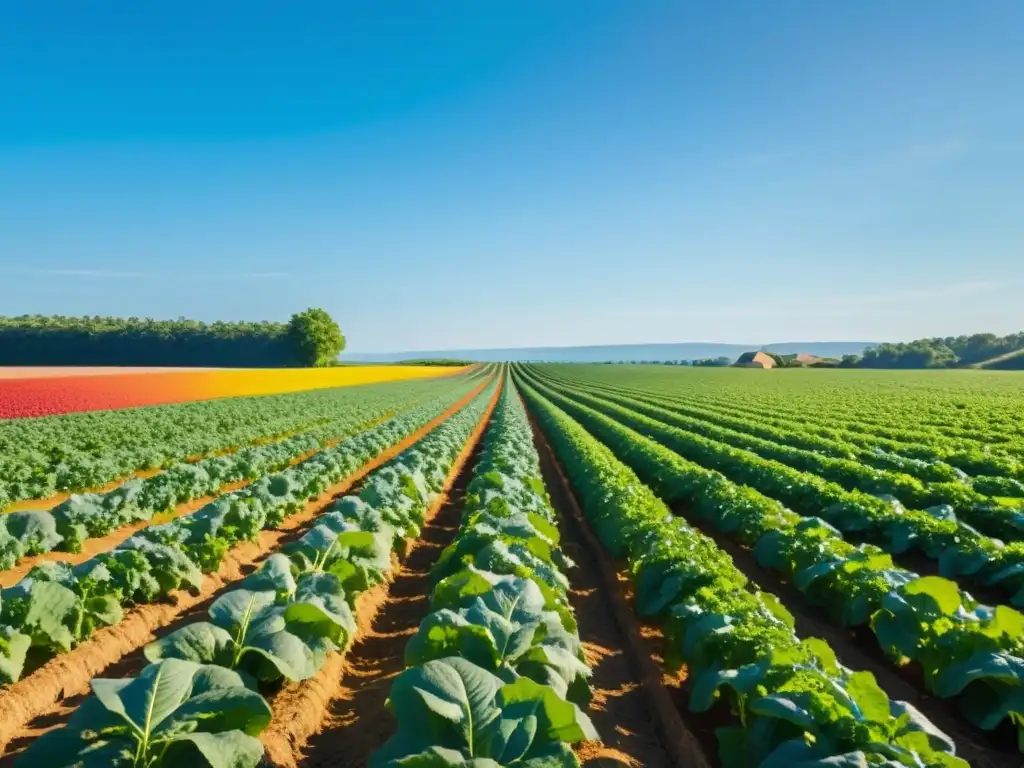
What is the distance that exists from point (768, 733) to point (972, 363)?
15580 centimetres

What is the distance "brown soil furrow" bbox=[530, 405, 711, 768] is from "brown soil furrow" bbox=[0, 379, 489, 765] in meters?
4.39

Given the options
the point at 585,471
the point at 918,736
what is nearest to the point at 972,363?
the point at 585,471

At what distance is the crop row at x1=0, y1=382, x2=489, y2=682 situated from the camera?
5.34m

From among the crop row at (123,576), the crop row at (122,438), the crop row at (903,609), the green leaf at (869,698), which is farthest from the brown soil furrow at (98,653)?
the crop row at (903,609)

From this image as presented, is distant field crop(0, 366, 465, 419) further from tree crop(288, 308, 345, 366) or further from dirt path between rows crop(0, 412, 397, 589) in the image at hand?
tree crop(288, 308, 345, 366)

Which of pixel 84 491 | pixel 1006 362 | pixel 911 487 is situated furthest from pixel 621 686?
pixel 1006 362

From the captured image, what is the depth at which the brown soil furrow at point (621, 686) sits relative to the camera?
4711 mm

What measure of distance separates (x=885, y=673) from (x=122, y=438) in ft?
73.1

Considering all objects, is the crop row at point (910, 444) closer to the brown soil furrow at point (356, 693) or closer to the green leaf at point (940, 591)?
the green leaf at point (940, 591)

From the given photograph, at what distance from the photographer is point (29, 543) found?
8250 millimetres

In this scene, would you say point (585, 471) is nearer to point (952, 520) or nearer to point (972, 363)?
point (952, 520)

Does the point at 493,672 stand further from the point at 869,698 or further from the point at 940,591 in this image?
the point at 940,591

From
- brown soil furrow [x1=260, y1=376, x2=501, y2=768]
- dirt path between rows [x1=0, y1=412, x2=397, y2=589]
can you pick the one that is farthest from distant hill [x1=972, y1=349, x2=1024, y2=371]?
dirt path between rows [x1=0, y1=412, x2=397, y2=589]

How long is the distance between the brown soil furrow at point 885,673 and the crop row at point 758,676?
35.1 inches
